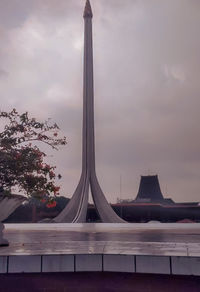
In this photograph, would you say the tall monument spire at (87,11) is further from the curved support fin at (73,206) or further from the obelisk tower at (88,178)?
the curved support fin at (73,206)

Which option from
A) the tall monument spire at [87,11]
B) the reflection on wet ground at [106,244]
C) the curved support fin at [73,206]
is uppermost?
the tall monument spire at [87,11]

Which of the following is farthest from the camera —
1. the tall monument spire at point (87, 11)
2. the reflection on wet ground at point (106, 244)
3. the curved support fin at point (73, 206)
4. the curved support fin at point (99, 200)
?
the tall monument spire at point (87, 11)

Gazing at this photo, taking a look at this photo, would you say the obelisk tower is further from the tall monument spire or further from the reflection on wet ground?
the reflection on wet ground

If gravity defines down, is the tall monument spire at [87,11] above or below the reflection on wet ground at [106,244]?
above

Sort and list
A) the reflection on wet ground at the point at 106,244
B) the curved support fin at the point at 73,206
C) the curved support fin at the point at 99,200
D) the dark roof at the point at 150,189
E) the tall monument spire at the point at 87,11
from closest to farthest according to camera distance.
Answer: the reflection on wet ground at the point at 106,244 < the curved support fin at the point at 73,206 < the curved support fin at the point at 99,200 < the tall monument spire at the point at 87,11 < the dark roof at the point at 150,189

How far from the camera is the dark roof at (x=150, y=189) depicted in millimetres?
63875

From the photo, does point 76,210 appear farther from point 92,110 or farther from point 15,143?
point 15,143

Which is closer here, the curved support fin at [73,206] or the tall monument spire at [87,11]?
the curved support fin at [73,206]

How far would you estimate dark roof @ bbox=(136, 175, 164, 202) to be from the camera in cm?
6388

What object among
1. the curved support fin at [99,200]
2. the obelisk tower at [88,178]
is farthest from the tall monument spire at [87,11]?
the curved support fin at [99,200]

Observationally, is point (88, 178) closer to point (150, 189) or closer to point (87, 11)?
point (87, 11)

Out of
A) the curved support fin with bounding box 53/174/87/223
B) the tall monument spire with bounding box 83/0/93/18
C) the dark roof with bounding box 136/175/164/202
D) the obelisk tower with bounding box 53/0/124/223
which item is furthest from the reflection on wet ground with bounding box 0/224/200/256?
the dark roof with bounding box 136/175/164/202

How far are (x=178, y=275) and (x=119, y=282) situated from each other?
69 centimetres

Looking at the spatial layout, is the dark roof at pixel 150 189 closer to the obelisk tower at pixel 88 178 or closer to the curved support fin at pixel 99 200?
the curved support fin at pixel 99 200
